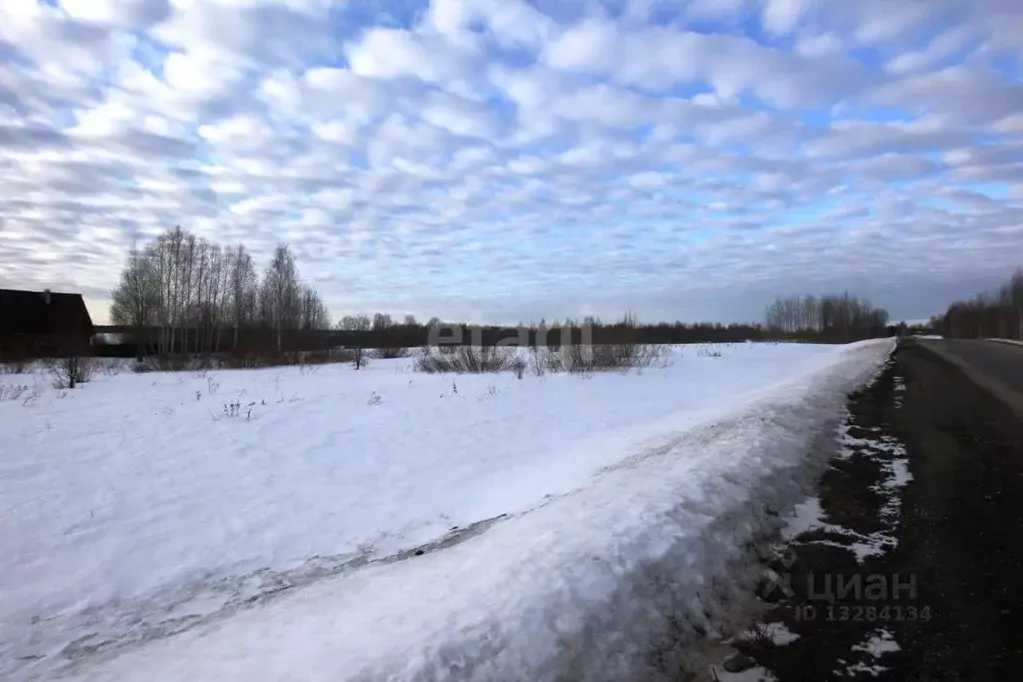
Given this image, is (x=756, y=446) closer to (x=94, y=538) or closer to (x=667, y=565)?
(x=667, y=565)

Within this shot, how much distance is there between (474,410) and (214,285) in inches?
1825

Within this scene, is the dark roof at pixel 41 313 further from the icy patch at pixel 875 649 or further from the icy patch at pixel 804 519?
the icy patch at pixel 875 649

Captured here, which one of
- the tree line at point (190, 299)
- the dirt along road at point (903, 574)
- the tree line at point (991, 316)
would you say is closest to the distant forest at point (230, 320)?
the tree line at point (190, 299)

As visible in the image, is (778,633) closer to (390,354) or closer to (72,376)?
(72,376)

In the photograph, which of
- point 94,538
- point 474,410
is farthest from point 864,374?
point 94,538

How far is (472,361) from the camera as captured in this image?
2281cm

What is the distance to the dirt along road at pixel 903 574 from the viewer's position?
3.27 metres

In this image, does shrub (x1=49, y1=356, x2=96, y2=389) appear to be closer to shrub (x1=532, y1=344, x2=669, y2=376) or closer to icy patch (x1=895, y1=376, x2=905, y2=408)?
shrub (x1=532, y1=344, x2=669, y2=376)

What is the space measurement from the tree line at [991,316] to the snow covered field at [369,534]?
331ft

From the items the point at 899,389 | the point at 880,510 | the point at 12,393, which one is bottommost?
the point at 880,510

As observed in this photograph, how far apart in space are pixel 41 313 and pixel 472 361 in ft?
149

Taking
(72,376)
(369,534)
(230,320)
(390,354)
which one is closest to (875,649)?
(369,534)

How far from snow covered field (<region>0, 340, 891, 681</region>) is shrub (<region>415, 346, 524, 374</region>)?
9954 millimetres

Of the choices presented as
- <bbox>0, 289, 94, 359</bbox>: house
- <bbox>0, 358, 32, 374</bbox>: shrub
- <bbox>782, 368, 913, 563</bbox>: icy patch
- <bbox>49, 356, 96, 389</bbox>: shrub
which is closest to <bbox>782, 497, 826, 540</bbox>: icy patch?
<bbox>782, 368, 913, 563</bbox>: icy patch
